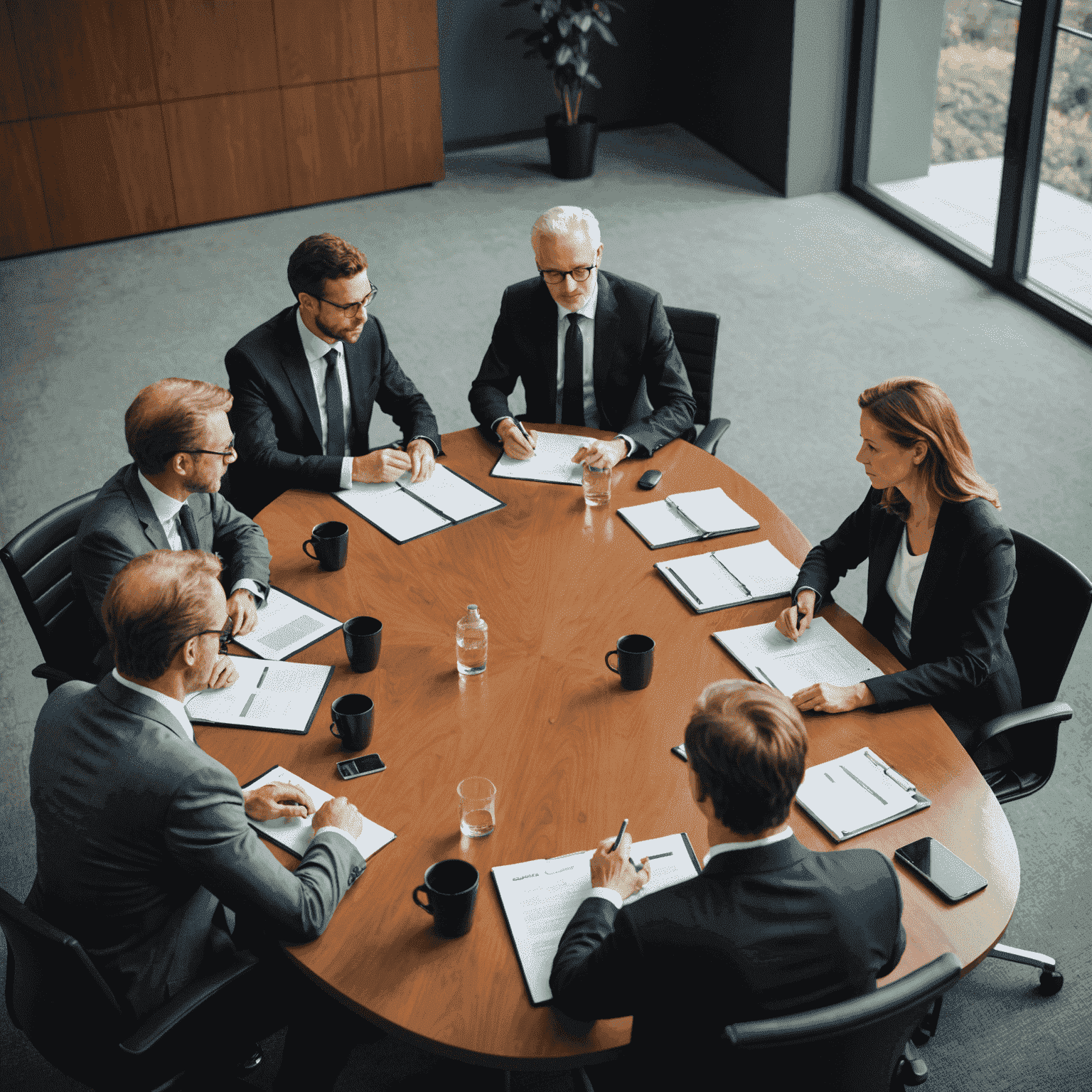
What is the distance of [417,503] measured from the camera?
345 centimetres

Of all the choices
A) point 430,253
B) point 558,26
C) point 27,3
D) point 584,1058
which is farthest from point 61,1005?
point 558,26

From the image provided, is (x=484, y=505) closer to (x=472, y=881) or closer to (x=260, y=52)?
(x=472, y=881)

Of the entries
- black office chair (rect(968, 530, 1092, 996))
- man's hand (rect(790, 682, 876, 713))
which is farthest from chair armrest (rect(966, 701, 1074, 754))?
man's hand (rect(790, 682, 876, 713))

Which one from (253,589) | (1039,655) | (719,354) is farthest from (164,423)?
(719,354)

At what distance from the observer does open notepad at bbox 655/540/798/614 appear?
2.98 m

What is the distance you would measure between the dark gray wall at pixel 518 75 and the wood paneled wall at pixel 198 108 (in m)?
0.81

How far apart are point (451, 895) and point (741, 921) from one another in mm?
523

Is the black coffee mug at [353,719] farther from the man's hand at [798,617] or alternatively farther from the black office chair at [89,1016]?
the man's hand at [798,617]

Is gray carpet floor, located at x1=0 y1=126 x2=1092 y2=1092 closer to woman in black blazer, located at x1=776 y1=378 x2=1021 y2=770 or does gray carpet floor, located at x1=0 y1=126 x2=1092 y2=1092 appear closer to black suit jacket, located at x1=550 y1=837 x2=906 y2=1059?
woman in black blazer, located at x1=776 y1=378 x2=1021 y2=770

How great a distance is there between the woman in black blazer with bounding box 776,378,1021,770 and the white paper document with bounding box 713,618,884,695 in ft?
0.14

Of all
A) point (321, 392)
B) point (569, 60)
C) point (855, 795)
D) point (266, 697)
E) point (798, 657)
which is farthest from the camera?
point (569, 60)

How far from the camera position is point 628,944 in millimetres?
1805

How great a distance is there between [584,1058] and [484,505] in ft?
5.96

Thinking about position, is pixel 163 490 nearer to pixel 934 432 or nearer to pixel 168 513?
pixel 168 513
